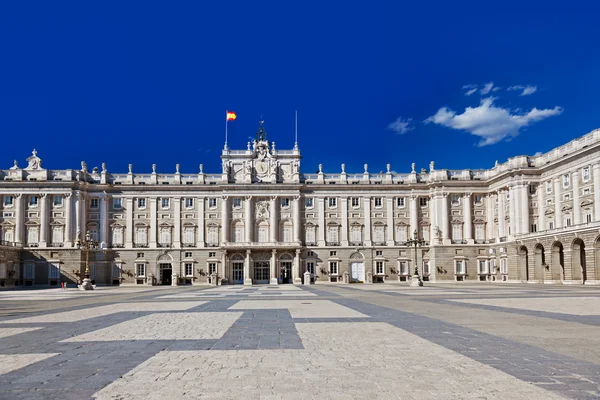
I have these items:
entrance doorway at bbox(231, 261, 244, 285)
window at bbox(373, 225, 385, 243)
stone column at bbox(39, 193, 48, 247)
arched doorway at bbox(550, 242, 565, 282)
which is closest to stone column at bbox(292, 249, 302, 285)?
entrance doorway at bbox(231, 261, 244, 285)

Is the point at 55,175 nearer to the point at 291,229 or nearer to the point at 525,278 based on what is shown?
the point at 291,229

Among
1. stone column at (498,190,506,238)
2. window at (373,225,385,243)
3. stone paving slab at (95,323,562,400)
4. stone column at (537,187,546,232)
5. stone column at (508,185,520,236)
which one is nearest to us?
stone paving slab at (95,323,562,400)

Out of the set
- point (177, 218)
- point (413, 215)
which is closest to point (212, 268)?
point (177, 218)

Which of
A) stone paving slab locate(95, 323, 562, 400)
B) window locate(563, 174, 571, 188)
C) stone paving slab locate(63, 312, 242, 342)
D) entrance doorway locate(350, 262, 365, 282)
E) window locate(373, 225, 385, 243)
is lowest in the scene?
entrance doorway locate(350, 262, 365, 282)

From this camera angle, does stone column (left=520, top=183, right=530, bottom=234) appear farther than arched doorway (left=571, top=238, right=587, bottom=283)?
Yes

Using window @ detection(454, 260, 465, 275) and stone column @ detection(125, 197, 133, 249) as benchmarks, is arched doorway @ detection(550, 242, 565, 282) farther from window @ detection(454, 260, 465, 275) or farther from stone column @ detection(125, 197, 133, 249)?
stone column @ detection(125, 197, 133, 249)

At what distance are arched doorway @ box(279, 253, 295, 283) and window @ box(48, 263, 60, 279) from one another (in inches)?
1267

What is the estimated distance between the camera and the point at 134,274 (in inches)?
3300

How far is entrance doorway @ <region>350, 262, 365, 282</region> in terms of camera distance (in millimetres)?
84750

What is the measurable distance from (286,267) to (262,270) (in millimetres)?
3711

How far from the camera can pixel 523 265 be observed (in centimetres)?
7106

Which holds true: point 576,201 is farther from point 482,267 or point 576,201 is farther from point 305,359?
point 305,359

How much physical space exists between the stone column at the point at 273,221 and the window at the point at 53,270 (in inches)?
1222

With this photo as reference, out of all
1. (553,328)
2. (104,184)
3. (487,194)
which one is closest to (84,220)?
(104,184)
